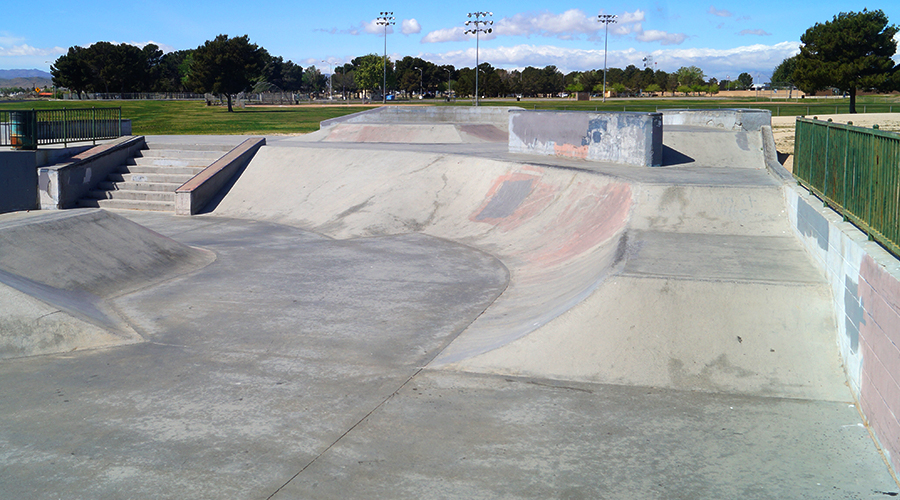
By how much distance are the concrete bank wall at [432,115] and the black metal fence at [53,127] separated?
12.0 m

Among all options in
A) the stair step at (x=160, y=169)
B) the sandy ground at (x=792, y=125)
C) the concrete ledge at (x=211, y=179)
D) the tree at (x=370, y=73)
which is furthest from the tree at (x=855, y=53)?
the tree at (x=370, y=73)

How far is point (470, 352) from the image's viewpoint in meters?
7.72

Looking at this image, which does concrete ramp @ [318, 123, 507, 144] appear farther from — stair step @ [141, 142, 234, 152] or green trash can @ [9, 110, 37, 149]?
green trash can @ [9, 110, 37, 149]

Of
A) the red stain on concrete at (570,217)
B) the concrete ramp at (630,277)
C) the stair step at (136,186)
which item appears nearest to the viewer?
the concrete ramp at (630,277)

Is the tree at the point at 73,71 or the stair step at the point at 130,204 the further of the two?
the tree at the point at 73,71

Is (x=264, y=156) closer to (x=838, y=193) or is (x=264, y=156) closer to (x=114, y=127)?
(x=114, y=127)

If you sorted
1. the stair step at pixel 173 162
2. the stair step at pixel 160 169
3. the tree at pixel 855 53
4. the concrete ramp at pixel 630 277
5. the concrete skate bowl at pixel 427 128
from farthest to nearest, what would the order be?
the tree at pixel 855 53 → the concrete skate bowl at pixel 427 128 → the stair step at pixel 173 162 → the stair step at pixel 160 169 → the concrete ramp at pixel 630 277

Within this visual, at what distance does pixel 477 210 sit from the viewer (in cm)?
1603

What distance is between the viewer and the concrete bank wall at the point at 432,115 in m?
33.0

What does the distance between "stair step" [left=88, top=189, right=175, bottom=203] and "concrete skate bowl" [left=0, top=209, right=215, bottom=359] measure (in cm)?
707

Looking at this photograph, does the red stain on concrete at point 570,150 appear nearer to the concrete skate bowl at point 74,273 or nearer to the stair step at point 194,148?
the concrete skate bowl at point 74,273

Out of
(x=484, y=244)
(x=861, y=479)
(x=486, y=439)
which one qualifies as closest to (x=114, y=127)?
(x=484, y=244)

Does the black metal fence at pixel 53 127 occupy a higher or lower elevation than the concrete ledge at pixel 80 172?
higher

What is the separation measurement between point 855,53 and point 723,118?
34407 millimetres
